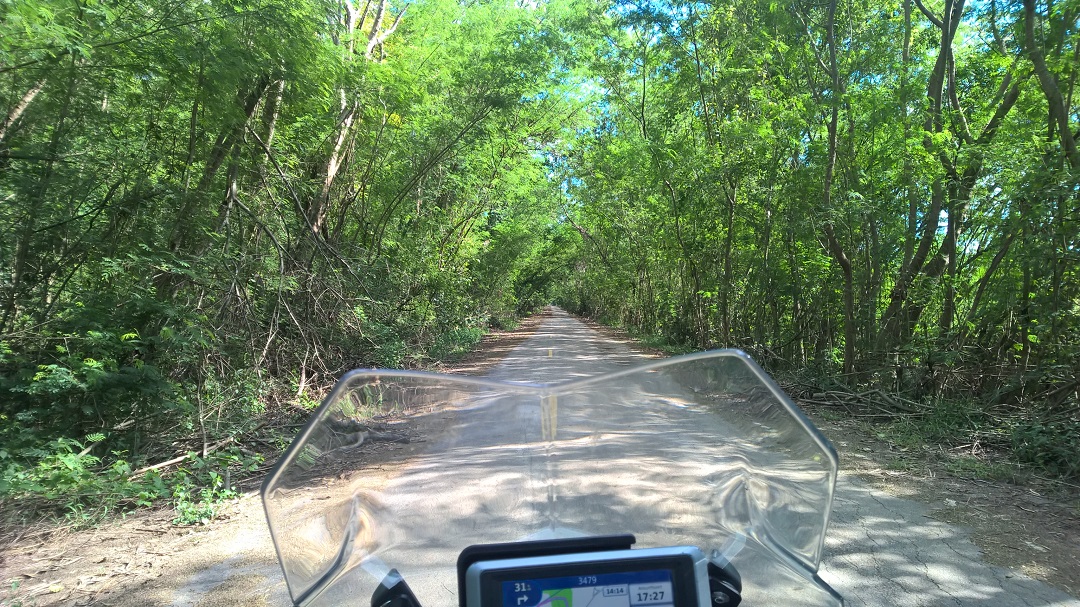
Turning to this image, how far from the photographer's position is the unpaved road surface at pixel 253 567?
3.49 metres

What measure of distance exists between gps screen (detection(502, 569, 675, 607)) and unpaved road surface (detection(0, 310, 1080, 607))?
256cm

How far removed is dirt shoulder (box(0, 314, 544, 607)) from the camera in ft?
→ 11.6

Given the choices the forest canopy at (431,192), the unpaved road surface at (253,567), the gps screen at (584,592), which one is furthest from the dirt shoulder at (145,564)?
the gps screen at (584,592)

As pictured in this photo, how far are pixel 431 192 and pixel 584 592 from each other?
15847 millimetres

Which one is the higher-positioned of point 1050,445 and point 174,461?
point 1050,445

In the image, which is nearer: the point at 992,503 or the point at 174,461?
the point at 992,503

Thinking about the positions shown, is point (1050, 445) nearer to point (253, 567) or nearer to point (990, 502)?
point (990, 502)

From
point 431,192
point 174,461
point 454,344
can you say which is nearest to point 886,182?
point 174,461

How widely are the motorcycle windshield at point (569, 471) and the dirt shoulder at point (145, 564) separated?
2.03 meters

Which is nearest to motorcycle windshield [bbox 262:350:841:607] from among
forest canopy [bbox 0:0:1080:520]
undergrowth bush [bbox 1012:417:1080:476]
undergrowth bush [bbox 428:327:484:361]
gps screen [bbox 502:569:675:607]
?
gps screen [bbox 502:569:675:607]

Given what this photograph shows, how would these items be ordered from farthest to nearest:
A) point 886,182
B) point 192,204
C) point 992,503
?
point 886,182
point 192,204
point 992,503

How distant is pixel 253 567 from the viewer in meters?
3.89

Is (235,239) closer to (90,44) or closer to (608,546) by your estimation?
(90,44)

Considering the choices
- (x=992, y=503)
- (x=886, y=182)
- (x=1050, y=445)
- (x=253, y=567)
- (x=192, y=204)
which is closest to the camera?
(x=253, y=567)
